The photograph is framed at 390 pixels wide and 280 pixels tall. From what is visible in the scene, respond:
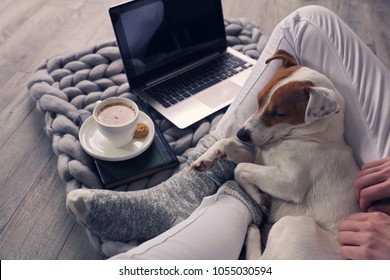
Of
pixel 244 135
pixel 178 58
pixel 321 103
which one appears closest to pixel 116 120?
pixel 244 135

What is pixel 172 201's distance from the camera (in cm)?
123

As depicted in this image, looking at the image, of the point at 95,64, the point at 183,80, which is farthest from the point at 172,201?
the point at 95,64

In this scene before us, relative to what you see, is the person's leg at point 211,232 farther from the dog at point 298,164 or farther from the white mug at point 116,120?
the white mug at point 116,120

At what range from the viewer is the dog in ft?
3.48

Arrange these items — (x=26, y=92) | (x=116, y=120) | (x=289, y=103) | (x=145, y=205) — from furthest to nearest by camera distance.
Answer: (x=26, y=92)
(x=116, y=120)
(x=145, y=205)
(x=289, y=103)

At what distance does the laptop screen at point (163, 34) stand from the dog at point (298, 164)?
592mm

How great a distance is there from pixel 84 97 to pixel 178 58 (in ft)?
1.39

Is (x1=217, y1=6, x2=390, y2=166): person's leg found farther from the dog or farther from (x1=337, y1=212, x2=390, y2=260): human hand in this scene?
(x1=337, y1=212, x2=390, y2=260): human hand

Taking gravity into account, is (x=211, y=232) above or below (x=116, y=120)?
below

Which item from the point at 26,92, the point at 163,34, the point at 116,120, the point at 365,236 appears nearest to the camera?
the point at 365,236

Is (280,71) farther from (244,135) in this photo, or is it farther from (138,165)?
(138,165)

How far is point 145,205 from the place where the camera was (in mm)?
1205
